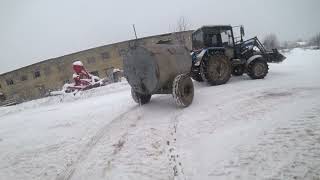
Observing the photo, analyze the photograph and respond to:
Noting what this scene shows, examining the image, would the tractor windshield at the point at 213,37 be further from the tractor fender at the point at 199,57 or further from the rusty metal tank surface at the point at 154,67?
the rusty metal tank surface at the point at 154,67

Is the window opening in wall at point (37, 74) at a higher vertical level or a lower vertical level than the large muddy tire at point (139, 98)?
higher

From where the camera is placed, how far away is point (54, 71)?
3550 centimetres

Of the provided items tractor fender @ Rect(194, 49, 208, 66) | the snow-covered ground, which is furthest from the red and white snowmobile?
tractor fender @ Rect(194, 49, 208, 66)

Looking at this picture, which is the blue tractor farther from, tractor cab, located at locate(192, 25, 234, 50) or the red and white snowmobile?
the red and white snowmobile

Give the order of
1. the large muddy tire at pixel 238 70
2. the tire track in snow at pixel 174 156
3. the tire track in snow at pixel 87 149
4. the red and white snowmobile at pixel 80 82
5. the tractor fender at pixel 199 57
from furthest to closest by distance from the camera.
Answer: the red and white snowmobile at pixel 80 82 → the large muddy tire at pixel 238 70 → the tractor fender at pixel 199 57 → the tire track in snow at pixel 87 149 → the tire track in snow at pixel 174 156

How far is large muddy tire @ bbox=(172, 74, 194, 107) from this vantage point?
7.11m

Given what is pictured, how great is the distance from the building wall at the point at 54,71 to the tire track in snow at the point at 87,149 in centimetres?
2904

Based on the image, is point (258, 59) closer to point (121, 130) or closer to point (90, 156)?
point (121, 130)

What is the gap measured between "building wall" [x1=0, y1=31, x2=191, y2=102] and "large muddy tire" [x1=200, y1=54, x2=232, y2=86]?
83.2ft

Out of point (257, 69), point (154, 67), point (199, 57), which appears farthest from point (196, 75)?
point (154, 67)

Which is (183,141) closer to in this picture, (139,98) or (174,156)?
(174,156)

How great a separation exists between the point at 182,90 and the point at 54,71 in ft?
106

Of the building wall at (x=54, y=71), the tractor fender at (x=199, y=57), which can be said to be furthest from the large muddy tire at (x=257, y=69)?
the building wall at (x=54, y=71)

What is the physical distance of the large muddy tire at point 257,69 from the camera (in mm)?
10898
